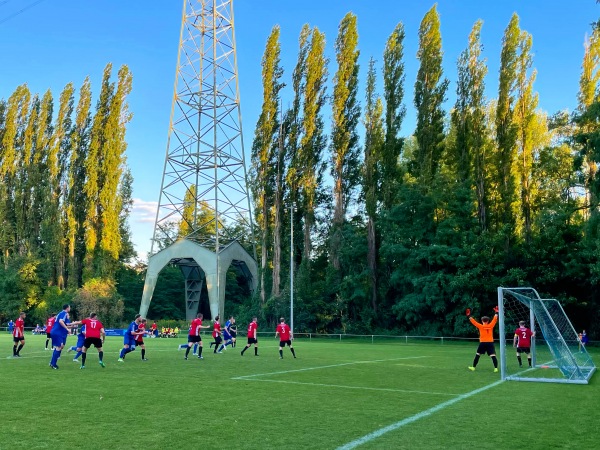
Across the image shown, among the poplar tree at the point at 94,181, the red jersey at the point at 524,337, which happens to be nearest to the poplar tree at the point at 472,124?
the red jersey at the point at 524,337

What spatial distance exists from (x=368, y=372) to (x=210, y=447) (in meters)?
11.1

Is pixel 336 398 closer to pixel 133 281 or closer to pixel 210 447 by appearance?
pixel 210 447

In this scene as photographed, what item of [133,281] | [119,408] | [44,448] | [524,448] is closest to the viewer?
[44,448]

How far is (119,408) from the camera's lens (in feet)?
32.8

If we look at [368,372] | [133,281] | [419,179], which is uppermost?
[419,179]

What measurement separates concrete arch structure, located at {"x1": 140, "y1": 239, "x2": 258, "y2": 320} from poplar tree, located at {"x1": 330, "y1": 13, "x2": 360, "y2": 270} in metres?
9.87

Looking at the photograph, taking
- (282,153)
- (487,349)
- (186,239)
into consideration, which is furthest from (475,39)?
(487,349)

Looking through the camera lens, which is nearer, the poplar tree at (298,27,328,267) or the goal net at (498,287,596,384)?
the goal net at (498,287,596,384)

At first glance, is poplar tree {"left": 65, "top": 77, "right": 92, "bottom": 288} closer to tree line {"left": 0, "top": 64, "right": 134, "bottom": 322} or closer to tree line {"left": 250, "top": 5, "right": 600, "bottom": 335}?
tree line {"left": 0, "top": 64, "right": 134, "bottom": 322}

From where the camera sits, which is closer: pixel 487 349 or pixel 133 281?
pixel 487 349

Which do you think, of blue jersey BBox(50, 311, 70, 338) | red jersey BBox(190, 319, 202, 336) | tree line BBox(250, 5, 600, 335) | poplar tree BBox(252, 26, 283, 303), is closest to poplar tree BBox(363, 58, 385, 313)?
tree line BBox(250, 5, 600, 335)

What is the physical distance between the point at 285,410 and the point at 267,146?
1826 inches

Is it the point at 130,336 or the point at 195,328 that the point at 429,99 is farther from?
the point at 130,336

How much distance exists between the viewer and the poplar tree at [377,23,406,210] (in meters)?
48.2
